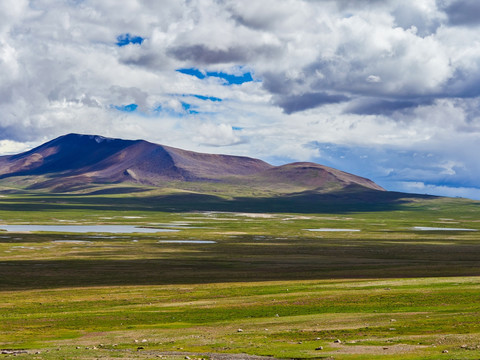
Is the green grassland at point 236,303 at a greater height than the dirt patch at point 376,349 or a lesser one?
lesser

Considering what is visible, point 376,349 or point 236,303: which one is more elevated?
point 376,349

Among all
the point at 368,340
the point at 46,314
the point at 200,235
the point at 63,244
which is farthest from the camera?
the point at 200,235

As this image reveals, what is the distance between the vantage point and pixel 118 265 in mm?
105750

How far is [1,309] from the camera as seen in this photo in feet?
198

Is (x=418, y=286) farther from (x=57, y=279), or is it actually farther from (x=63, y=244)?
(x=63, y=244)

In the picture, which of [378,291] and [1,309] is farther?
[378,291]

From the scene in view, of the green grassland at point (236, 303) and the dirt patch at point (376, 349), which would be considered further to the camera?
the green grassland at point (236, 303)

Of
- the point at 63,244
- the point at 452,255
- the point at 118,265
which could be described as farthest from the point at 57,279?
the point at 452,255

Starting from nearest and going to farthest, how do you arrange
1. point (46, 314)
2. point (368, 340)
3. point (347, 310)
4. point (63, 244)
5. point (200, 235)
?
point (368, 340)
point (347, 310)
point (46, 314)
point (63, 244)
point (200, 235)

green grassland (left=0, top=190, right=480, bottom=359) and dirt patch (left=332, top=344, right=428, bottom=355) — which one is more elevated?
dirt patch (left=332, top=344, right=428, bottom=355)

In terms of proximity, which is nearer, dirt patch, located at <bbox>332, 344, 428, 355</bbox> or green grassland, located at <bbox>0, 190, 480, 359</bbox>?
dirt patch, located at <bbox>332, 344, 428, 355</bbox>

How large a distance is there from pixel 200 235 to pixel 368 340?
14717cm

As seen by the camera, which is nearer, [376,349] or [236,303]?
[376,349]

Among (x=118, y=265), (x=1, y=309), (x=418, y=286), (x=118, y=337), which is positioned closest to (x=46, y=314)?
(x=1, y=309)
